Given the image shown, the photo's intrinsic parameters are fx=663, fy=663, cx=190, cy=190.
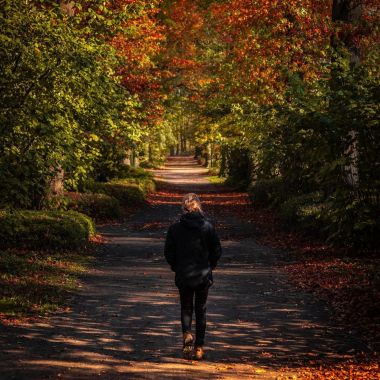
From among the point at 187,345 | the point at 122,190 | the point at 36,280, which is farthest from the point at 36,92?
the point at 122,190

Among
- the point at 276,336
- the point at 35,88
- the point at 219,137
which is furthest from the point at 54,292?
the point at 219,137

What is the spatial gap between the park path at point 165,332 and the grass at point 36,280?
379 mm

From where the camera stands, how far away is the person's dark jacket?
7961mm

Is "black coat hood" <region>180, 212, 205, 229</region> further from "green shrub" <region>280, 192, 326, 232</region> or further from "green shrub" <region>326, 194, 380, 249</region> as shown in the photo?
"green shrub" <region>280, 192, 326, 232</region>

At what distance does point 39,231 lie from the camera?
16.6 metres

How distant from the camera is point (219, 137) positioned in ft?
116

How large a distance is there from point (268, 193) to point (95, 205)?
862 cm

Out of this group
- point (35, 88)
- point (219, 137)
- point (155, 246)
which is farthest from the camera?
point (219, 137)

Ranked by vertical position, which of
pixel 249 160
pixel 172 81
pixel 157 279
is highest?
pixel 172 81

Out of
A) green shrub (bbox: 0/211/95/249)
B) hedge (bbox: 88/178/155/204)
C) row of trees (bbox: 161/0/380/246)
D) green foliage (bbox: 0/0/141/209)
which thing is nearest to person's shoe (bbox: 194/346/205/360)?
row of trees (bbox: 161/0/380/246)

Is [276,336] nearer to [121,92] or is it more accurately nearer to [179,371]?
[179,371]

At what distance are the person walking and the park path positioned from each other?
40 cm

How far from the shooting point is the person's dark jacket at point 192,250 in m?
7.96

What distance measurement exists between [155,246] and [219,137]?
55.5 ft
